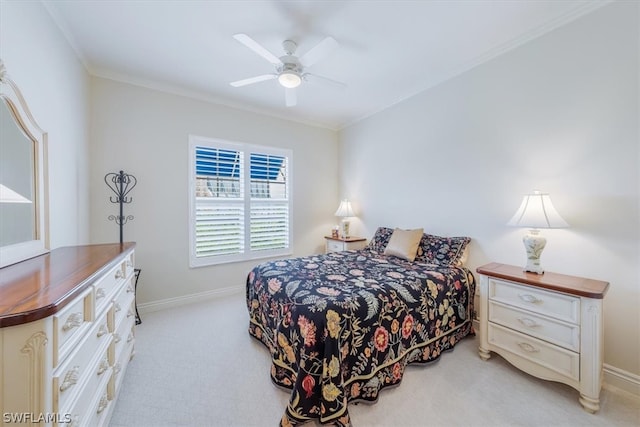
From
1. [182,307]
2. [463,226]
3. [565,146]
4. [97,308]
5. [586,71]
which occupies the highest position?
[586,71]

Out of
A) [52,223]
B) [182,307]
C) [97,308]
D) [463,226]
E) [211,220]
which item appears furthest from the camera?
[211,220]

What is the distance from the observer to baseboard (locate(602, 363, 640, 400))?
5.56ft

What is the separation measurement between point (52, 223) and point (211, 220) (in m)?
1.69

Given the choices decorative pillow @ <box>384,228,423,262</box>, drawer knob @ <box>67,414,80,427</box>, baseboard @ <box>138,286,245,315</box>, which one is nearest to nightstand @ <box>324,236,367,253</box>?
decorative pillow @ <box>384,228,423,262</box>

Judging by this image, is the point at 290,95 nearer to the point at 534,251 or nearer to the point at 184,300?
the point at 534,251

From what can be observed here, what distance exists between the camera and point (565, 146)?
2.04m

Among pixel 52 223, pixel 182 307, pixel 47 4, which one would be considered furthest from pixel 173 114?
pixel 182 307

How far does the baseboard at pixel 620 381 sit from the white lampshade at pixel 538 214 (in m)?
1.06

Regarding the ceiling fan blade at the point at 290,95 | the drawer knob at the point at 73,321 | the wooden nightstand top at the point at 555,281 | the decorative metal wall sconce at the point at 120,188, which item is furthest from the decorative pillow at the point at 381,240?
the decorative metal wall sconce at the point at 120,188

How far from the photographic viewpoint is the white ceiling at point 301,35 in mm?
1904

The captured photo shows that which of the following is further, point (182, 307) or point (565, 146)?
point (182, 307)

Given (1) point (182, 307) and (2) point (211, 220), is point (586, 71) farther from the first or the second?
(1) point (182, 307)

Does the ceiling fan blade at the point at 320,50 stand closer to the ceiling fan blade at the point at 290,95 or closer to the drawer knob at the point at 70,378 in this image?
the ceiling fan blade at the point at 290,95

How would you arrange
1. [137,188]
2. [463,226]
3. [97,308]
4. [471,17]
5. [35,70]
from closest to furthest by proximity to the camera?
1. [97,308]
2. [35,70]
3. [471,17]
4. [463,226]
5. [137,188]
